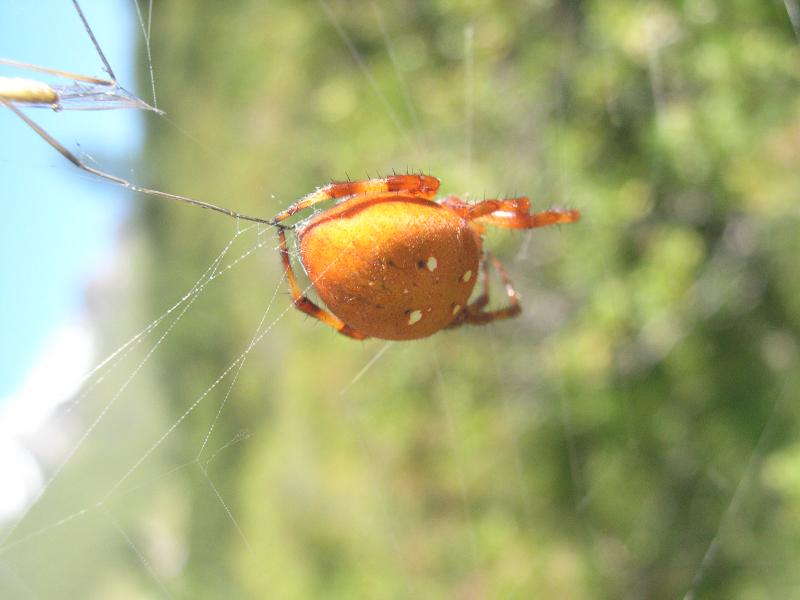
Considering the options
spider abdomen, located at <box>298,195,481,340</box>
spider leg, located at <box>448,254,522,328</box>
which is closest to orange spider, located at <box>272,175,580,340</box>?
spider abdomen, located at <box>298,195,481,340</box>

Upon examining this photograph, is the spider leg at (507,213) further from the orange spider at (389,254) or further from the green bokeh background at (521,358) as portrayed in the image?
the green bokeh background at (521,358)

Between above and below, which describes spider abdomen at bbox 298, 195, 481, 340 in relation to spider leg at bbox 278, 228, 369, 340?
above

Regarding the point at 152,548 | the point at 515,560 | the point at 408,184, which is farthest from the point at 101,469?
the point at 408,184

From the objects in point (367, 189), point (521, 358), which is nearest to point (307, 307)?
point (367, 189)

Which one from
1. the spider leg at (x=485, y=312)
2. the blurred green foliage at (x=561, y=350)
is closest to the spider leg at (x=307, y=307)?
the spider leg at (x=485, y=312)

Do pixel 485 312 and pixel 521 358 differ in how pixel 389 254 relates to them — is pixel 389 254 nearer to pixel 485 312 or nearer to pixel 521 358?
pixel 485 312

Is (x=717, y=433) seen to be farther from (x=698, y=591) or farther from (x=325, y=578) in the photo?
(x=325, y=578)

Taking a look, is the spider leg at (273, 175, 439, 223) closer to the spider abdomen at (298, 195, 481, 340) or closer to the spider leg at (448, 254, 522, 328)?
the spider abdomen at (298, 195, 481, 340)
